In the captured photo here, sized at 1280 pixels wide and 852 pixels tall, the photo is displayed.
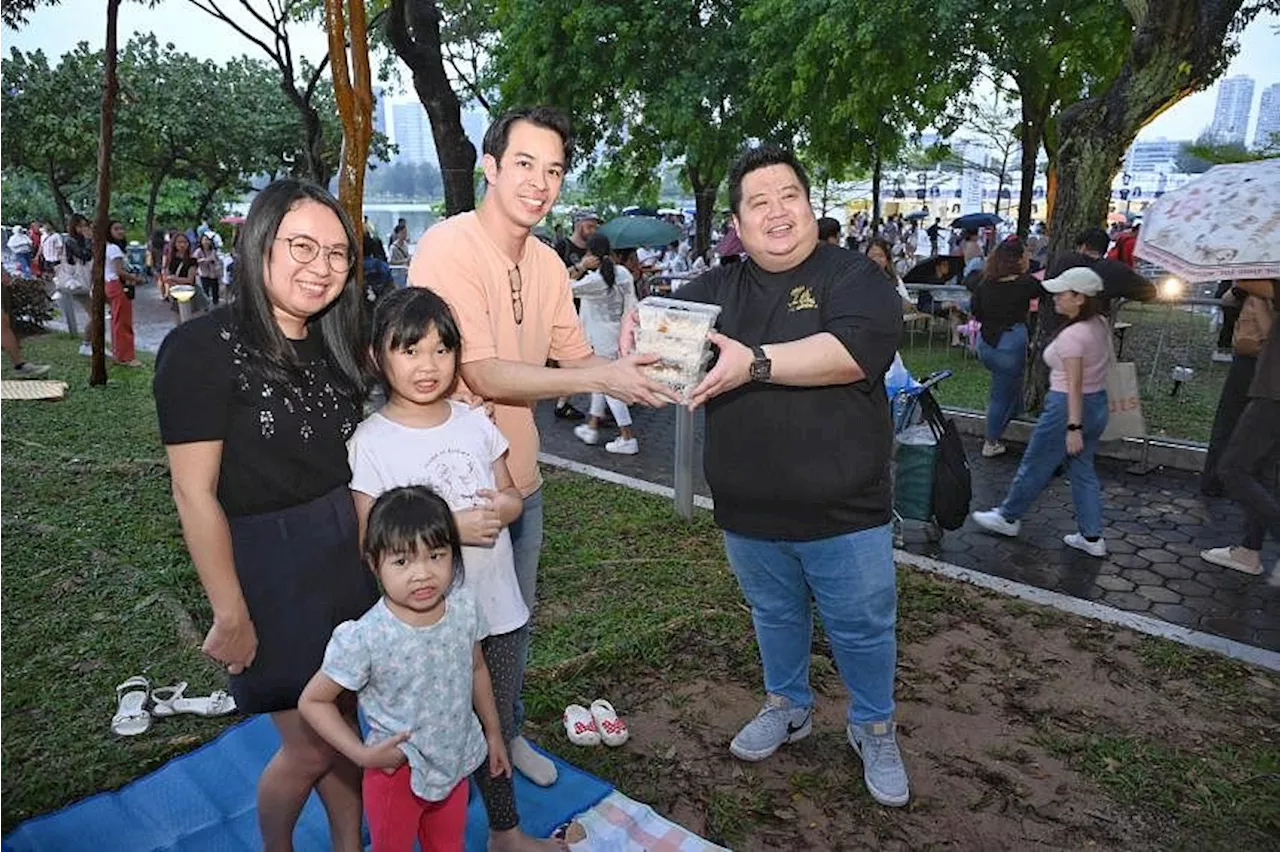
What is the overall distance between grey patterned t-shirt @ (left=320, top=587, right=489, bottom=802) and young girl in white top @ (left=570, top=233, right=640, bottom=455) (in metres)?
5.55

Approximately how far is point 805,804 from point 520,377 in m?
1.83

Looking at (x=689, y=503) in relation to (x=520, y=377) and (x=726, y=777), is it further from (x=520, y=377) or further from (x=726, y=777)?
(x=520, y=377)

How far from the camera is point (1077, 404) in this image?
192 inches

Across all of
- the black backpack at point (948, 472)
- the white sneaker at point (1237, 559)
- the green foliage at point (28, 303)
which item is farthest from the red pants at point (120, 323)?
the white sneaker at point (1237, 559)

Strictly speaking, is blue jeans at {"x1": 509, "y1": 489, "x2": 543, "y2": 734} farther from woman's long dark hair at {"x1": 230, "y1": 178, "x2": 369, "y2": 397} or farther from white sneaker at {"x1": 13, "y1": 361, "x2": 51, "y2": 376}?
white sneaker at {"x1": 13, "y1": 361, "x2": 51, "y2": 376}

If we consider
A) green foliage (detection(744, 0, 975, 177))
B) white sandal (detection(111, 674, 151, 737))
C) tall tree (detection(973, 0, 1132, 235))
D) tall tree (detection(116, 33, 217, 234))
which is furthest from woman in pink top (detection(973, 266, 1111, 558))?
tall tree (detection(116, 33, 217, 234))

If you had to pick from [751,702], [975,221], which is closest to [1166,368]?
[751,702]

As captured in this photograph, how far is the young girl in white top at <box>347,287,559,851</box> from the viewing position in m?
2.10

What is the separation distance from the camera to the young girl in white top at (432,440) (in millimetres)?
2100

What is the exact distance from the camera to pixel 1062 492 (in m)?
6.38

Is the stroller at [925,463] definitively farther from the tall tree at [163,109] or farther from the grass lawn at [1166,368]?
the tall tree at [163,109]

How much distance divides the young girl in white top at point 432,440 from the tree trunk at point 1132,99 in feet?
23.8

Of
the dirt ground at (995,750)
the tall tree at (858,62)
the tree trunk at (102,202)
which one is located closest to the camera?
the dirt ground at (995,750)

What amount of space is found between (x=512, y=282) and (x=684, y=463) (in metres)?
3.21
